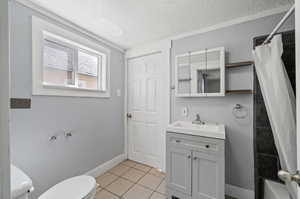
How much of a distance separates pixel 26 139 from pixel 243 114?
242 cm

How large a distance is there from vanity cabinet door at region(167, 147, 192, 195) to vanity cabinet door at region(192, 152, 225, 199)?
6 centimetres

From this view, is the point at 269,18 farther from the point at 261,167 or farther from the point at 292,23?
the point at 261,167

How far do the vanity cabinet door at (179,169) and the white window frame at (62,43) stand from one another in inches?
55.2

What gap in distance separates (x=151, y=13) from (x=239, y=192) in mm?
2404

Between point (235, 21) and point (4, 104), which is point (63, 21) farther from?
point (235, 21)

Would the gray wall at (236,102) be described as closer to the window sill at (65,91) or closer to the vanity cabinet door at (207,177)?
the vanity cabinet door at (207,177)

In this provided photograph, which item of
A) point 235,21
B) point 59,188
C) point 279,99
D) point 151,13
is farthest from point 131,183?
point 235,21

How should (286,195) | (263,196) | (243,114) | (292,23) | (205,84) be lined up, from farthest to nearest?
(205,84), (243,114), (292,23), (263,196), (286,195)

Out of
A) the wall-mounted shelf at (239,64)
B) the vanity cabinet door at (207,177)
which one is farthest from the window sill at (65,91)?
the wall-mounted shelf at (239,64)

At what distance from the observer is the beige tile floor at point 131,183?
5.27 feet

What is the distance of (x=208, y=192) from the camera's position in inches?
51.2

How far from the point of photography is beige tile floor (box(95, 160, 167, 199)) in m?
1.61

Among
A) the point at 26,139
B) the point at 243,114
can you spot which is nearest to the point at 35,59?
the point at 26,139

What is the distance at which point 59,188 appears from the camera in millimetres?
1131
